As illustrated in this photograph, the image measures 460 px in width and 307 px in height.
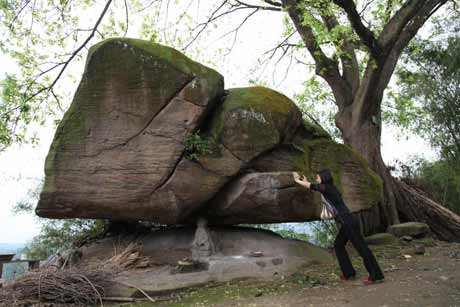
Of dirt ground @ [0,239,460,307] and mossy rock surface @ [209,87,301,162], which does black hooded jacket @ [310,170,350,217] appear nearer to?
dirt ground @ [0,239,460,307]

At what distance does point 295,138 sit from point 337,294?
145 inches

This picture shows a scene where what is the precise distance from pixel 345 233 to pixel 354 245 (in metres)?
0.25

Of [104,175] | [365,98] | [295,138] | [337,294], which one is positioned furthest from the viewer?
[365,98]

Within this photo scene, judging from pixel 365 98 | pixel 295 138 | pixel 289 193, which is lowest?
pixel 289 193

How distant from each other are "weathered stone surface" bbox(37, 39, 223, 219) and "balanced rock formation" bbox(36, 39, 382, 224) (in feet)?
0.06

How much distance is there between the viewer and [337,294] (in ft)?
18.4

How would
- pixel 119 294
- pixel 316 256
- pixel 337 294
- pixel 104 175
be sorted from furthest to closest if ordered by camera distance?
pixel 316 256 < pixel 104 175 < pixel 119 294 < pixel 337 294

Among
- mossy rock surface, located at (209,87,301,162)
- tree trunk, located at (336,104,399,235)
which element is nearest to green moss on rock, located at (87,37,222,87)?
mossy rock surface, located at (209,87,301,162)

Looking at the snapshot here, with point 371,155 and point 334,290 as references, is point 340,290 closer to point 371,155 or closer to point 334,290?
point 334,290

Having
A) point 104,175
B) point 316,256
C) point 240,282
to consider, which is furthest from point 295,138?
point 104,175

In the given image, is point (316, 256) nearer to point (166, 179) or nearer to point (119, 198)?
point (166, 179)

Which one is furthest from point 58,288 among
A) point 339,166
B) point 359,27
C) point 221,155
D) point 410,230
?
point 410,230

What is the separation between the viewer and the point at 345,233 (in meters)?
6.36

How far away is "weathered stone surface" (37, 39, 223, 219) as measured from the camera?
24.4 ft
